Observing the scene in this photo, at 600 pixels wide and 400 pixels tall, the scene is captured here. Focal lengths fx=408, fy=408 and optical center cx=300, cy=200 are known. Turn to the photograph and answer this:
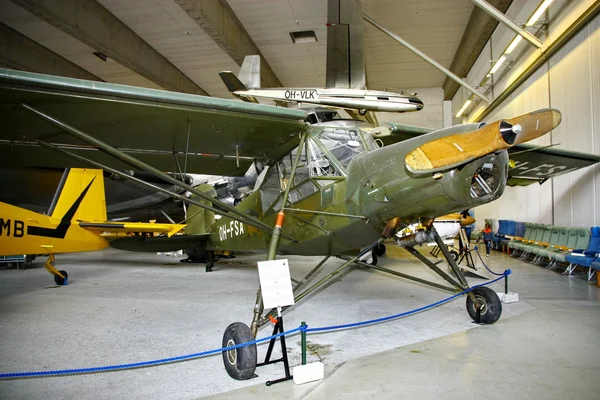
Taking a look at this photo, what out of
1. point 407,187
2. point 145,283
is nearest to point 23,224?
point 145,283

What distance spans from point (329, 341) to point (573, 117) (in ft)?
27.9

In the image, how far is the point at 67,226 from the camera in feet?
26.2

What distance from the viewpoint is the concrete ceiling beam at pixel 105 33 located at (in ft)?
35.5

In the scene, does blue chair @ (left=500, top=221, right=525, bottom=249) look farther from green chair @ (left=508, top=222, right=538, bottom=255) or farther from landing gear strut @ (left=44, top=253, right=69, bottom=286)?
landing gear strut @ (left=44, top=253, right=69, bottom=286)

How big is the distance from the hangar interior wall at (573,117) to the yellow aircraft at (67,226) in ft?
29.9

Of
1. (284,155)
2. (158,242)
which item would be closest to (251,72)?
Result: (158,242)

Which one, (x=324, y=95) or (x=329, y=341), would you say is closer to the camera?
(x=329, y=341)

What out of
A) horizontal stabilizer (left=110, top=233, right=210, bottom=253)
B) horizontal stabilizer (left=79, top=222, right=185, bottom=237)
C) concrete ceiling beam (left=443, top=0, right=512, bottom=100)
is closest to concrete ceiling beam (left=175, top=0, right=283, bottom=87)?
horizontal stabilizer (left=79, top=222, right=185, bottom=237)

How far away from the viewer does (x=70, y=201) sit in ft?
27.2

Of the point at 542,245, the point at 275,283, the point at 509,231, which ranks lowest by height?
the point at 275,283

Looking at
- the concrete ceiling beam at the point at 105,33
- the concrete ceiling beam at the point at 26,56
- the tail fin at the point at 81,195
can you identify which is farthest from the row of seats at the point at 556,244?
the concrete ceiling beam at the point at 26,56

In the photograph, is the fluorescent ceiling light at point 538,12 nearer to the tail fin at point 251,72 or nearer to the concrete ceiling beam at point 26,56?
the tail fin at point 251,72

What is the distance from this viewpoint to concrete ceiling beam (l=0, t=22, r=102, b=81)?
13.4 meters

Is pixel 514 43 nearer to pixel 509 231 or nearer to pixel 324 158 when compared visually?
pixel 509 231
